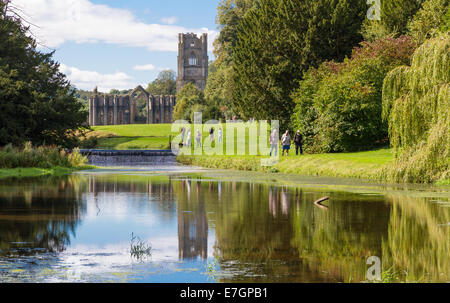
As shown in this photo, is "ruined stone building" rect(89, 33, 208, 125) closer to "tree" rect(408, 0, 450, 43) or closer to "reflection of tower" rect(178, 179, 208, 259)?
"tree" rect(408, 0, 450, 43)

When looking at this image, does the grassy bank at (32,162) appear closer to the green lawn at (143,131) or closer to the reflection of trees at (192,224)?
the reflection of trees at (192,224)

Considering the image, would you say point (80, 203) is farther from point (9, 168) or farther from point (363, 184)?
point (9, 168)

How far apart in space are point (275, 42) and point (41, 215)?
1464 inches

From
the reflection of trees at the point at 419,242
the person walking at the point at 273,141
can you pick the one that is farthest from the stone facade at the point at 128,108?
the reflection of trees at the point at 419,242

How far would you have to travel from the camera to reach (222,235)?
1326 centimetres

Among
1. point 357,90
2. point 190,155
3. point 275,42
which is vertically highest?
point 275,42

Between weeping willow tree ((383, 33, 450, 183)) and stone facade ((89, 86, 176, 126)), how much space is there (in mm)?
133978

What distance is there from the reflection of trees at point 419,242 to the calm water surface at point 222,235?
0.06 ft

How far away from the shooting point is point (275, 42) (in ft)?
168

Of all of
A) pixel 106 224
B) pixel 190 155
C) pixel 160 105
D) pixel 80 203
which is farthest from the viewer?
pixel 160 105

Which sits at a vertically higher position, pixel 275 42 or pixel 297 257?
pixel 275 42

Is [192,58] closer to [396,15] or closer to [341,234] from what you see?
[396,15]

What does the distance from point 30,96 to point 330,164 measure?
20.4 metres
